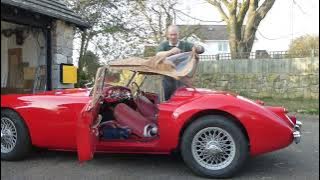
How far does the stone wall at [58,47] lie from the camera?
10211 millimetres

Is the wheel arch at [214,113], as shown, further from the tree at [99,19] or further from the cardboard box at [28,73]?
the tree at [99,19]

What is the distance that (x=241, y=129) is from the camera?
483 centimetres

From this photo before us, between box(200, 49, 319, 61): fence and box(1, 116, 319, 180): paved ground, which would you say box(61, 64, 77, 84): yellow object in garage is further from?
box(200, 49, 319, 61): fence

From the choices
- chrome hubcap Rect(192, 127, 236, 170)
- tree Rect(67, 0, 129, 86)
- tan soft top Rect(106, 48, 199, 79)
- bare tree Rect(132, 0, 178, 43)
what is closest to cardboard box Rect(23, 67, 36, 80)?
tree Rect(67, 0, 129, 86)

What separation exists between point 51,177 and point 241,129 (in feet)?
6.57

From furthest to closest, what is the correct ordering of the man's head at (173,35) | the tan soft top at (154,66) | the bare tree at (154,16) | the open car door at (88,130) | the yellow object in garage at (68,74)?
the bare tree at (154,16), the yellow object in garage at (68,74), the man's head at (173,35), the tan soft top at (154,66), the open car door at (88,130)

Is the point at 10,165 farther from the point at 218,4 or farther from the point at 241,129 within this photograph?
the point at 218,4

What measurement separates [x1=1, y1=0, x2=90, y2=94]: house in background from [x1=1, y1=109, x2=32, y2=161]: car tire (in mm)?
4043

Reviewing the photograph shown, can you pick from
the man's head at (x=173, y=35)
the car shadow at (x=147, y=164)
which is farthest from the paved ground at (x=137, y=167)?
the man's head at (x=173, y=35)

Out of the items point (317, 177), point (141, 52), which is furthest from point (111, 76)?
point (141, 52)

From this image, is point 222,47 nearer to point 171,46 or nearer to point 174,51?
point 171,46

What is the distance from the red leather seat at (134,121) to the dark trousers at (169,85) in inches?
15.7

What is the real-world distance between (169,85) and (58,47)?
5.41 m

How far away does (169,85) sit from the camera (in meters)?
5.51
